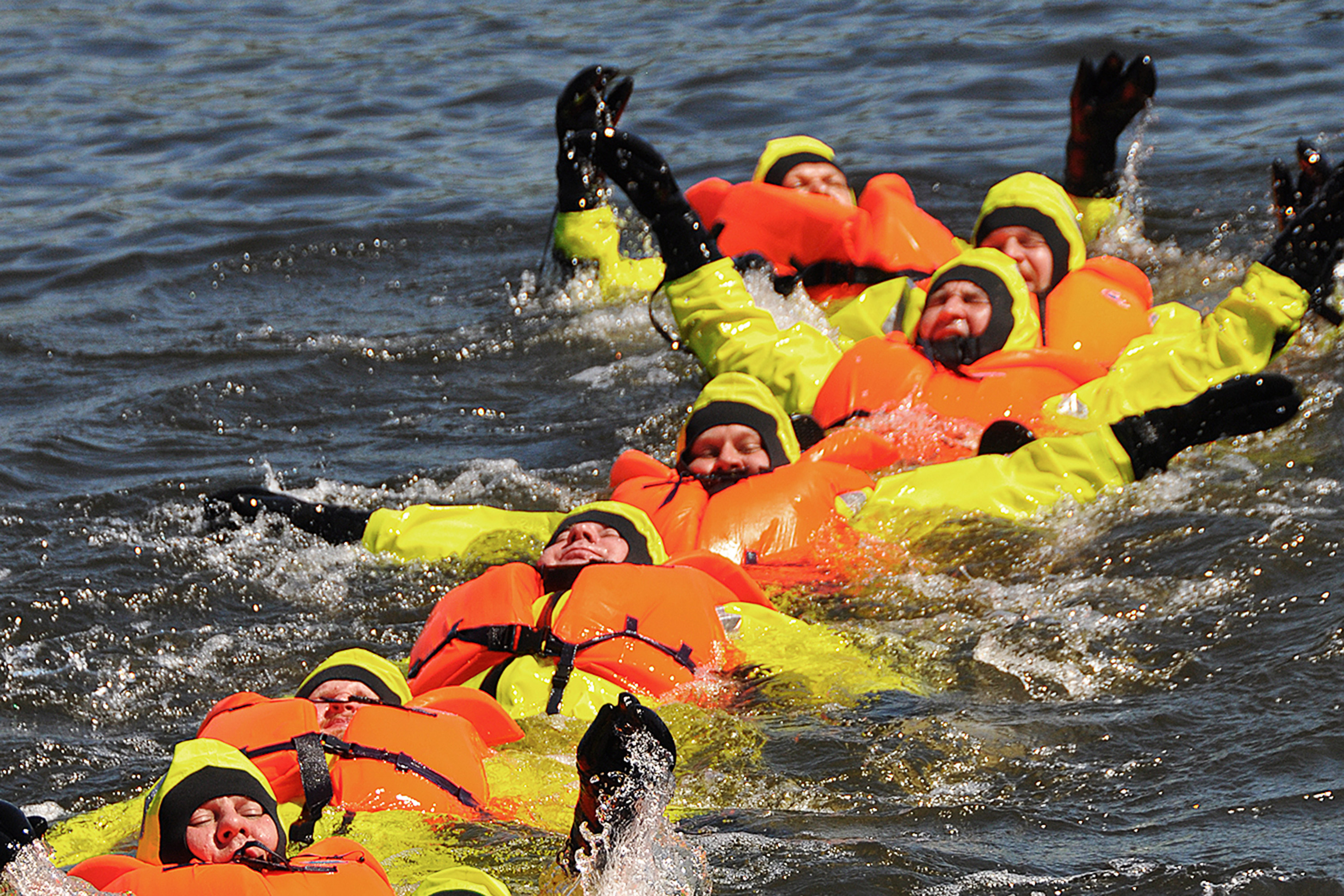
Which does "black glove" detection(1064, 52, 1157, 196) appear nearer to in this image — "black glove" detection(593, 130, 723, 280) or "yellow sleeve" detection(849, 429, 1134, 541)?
"black glove" detection(593, 130, 723, 280)

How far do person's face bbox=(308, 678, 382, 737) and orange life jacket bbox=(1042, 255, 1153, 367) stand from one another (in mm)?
4339

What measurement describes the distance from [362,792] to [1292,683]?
302 centimetres

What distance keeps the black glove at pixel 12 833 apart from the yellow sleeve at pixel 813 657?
259cm

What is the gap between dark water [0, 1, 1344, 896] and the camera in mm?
4824

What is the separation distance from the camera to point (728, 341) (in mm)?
8133

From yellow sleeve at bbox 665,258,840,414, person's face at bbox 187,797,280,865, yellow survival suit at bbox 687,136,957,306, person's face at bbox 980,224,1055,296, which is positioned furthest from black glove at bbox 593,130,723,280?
person's face at bbox 187,797,280,865

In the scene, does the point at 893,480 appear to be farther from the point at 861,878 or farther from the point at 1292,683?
the point at 861,878

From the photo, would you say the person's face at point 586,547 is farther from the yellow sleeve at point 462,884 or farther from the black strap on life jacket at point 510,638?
the yellow sleeve at point 462,884

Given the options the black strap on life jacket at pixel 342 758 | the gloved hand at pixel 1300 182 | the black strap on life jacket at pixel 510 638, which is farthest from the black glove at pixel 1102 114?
the black strap on life jacket at pixel 342 758

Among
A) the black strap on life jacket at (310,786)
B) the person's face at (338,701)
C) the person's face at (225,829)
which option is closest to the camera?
the person's face at (225,829)

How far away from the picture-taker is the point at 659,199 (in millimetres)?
8086

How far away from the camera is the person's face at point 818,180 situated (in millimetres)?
9797

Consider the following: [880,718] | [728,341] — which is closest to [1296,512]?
[880,718]

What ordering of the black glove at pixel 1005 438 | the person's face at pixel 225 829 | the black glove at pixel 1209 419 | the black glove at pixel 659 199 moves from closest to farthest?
the person's face at pixel 225 829
the black glove at pixel 1209 419
the black glove at pixel 1005 438
the black glove at pixel 659 199
